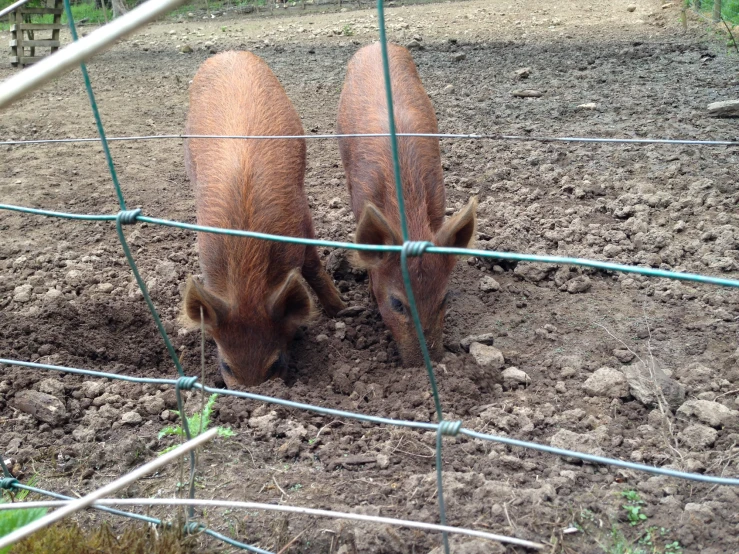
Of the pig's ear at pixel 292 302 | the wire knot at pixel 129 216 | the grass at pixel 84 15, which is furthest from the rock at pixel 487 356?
the grass at pixel 84 15

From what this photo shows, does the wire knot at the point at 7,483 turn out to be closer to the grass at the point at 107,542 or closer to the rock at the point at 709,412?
the grass at the point at 107,542

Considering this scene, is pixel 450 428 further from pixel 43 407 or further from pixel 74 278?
pixel 74 278

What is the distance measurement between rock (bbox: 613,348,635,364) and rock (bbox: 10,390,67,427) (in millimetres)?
2753

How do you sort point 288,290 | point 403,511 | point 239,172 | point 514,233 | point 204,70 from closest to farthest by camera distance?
point 403,511, point 288,290, point 239,172, point 514,233, point 204,70

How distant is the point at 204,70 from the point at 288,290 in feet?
8.01

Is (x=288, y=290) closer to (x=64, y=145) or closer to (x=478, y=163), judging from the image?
(x=478, y=163)

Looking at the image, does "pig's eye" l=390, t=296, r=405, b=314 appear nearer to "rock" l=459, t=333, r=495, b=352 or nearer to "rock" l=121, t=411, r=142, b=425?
"rock" l=459, t=333, r=495, b=352

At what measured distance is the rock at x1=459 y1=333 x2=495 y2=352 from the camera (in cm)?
414

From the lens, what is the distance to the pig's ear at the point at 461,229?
414 centimetres

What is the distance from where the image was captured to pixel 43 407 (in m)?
3.46

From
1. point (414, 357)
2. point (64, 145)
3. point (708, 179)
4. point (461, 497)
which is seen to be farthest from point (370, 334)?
point (64, 145)

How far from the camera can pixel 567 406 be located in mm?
3357

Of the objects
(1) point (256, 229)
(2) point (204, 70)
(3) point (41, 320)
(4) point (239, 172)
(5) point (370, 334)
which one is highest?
(2) point (204, 70)

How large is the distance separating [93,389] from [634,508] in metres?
2.60
